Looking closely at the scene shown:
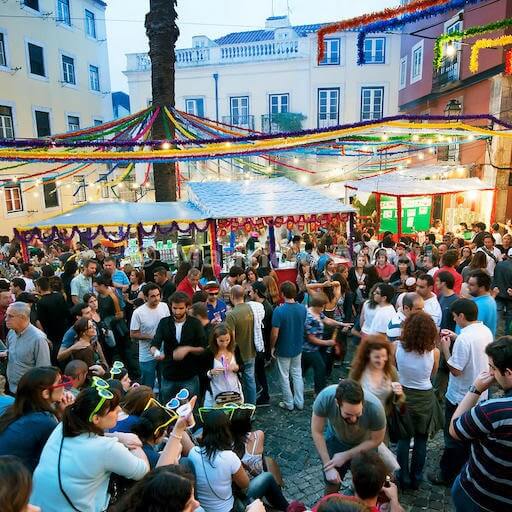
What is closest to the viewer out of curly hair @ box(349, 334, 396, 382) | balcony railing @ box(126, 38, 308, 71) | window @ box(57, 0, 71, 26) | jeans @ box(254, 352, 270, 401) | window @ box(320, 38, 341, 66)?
curly hair @ box(349, 334, 396, 382)

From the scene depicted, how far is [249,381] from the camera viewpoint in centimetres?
483

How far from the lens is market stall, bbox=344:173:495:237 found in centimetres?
1310

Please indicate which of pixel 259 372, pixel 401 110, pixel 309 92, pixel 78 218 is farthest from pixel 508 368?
pixel 309 92

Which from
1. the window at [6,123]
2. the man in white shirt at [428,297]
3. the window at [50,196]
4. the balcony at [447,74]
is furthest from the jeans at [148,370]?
the window at [50,196]

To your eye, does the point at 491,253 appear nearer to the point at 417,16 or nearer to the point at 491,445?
the point at 417,16

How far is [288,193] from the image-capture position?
11.4 m

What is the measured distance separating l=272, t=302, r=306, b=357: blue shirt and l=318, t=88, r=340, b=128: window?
21.7 meters

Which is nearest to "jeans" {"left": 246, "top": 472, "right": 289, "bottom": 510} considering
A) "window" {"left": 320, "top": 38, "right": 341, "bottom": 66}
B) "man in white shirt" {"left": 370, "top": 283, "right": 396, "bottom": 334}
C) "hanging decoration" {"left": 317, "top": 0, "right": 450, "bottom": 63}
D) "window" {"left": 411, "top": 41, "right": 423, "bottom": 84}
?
"man in white shirt" {"left": 370, "top": 283, "right": 396, "bottom": 334}

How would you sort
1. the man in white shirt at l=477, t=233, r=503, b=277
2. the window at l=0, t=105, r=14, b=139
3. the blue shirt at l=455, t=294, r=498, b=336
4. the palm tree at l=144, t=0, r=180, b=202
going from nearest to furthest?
the blue shirt at l=455, t=294, r=498, b=336 → the man in white shirt at l=477, t=233, r=503, b=277 → the palm tree at l=144, t=0, r=180, b=202 → the window at l=0, t=105, r=14, b=139

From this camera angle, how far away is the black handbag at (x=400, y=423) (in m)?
3.34

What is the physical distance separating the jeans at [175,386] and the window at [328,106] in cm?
2268

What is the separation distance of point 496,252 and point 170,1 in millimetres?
8861

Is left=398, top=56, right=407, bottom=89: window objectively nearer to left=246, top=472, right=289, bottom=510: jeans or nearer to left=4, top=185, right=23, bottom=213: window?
left=4, top=185, right=23, bottom=213: window

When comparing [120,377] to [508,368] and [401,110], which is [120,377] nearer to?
[508,368]
